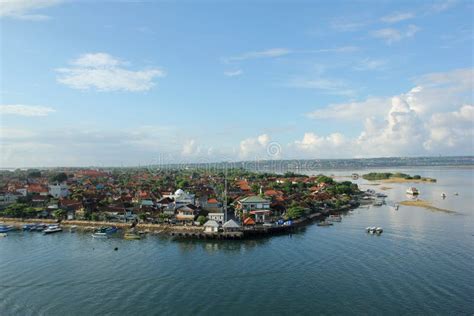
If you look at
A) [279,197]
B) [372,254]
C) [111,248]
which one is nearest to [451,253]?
[372,254]

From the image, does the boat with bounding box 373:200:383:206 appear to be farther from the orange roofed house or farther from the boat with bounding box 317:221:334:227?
the orange roofed house

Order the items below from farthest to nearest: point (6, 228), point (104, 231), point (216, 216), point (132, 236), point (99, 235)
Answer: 1. point (216, 216)
2. point (6, 228)
3. point (104, 231)
4. point (99, 235)
5. point (132, 236)

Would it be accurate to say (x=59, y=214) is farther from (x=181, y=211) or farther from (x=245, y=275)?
(x=245, y=275)

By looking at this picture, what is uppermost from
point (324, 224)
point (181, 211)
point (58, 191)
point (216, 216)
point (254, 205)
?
point (58, 191)

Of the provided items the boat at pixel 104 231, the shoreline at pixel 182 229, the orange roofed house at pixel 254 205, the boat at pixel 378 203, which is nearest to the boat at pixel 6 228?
the shoreline at pixel 182 229

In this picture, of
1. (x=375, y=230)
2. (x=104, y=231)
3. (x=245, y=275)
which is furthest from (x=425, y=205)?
(x=104, y=231)

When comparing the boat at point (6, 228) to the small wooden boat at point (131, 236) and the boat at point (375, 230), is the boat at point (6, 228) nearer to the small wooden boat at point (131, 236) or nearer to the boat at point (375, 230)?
the small wooden boat at point (131, 236)

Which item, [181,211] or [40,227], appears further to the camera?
[181,211]

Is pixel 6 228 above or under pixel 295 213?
under

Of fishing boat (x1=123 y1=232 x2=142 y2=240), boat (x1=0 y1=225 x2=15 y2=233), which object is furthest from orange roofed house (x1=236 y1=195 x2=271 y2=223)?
boat (x1=0 y1=225 x2=15 y2=233)

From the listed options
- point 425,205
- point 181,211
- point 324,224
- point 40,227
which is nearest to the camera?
point 40,227

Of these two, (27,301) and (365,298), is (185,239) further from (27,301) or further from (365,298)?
(365,298)
